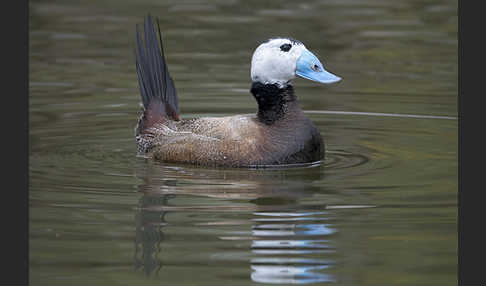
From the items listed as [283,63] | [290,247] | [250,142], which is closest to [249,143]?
[250,142]

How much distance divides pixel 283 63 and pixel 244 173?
945mm

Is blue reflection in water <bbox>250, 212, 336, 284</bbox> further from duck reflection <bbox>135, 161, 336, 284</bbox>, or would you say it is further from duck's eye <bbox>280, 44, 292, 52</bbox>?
duck's eye <bbox>280, 44, 292, 52</bbox>

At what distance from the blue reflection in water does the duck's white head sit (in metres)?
1.75

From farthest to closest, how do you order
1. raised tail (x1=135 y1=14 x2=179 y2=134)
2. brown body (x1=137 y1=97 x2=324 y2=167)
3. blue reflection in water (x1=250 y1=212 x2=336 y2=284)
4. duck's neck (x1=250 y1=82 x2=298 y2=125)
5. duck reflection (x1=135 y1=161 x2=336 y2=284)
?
raised tail (x1=135 y1=14 x2=179 y2=134) → duck's neck (x1=250 y1=82 x2=298 y2=125) → brown body (x1=137 y1=97 x2=324 y2=167) → duck reflection (x1=135 y1=161 x2=336 y2=284) → blue reflection in water (x1=250 y1=212 x2=336 y2=284)

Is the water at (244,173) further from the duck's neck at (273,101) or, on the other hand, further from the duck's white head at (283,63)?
the duck's white head at (283,63)

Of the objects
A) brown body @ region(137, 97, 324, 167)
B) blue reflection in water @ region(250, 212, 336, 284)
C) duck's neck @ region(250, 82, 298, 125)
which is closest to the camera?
blue reflection in water @ region(250, 212, 336, 284)

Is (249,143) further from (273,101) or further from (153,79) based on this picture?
(153,79)

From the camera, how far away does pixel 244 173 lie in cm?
845

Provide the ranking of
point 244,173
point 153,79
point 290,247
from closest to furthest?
point 290,247 → point 244,173 → point 153,79

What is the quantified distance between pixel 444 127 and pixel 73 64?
541 cm

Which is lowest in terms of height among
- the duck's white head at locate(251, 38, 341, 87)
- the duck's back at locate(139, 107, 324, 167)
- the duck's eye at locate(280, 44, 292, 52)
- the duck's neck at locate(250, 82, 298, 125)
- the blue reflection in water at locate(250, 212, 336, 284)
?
the blue reflection in water at locate(250, 212, 336, 284)

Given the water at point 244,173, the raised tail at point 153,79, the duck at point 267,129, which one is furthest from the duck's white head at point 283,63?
the raised tail at point 153,79

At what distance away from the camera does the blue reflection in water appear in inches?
231

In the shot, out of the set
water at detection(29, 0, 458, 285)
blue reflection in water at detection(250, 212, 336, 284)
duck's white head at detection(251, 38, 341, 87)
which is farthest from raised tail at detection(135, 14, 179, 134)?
blue reflection in water at detection(250, 212, 336, 284)
